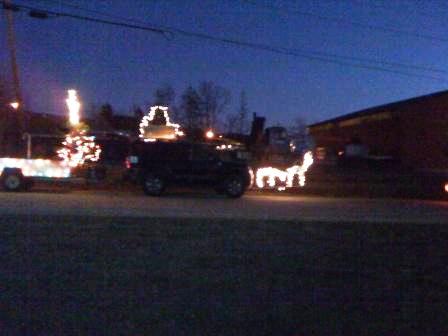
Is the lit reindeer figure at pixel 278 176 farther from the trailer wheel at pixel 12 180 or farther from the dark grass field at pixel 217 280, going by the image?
the dark grass field at pixel 217 280

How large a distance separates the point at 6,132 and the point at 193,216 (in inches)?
847

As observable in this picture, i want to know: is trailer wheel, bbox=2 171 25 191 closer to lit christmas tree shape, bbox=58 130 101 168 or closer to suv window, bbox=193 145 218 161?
lit christmas tree shape, bbox=58 130 101 168

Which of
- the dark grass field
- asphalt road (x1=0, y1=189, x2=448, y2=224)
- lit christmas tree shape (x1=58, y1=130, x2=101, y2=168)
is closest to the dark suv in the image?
asphalt road (x1=0, y1=189, x2=448, y2=224)

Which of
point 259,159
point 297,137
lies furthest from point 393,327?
point 297,137

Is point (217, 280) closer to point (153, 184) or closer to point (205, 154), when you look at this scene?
point (153, 184)

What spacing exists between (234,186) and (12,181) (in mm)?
6827

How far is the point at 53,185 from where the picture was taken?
33406 millimetres

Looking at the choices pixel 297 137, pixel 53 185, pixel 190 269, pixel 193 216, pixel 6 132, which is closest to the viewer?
pixel 190 269

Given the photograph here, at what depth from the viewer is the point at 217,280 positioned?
12539 mm

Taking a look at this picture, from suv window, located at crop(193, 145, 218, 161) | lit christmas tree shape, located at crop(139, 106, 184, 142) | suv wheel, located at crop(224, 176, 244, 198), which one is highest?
lit christmas tree shape, located at crop(139, 106, 184, 142)

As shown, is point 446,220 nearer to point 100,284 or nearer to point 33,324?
point 100,284

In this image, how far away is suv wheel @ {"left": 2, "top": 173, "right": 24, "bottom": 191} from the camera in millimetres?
30047

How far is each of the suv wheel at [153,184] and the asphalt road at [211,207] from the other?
0.34 meters

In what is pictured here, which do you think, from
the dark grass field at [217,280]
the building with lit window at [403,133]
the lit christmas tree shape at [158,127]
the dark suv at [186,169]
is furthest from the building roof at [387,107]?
the dark grass field at [217,280]
